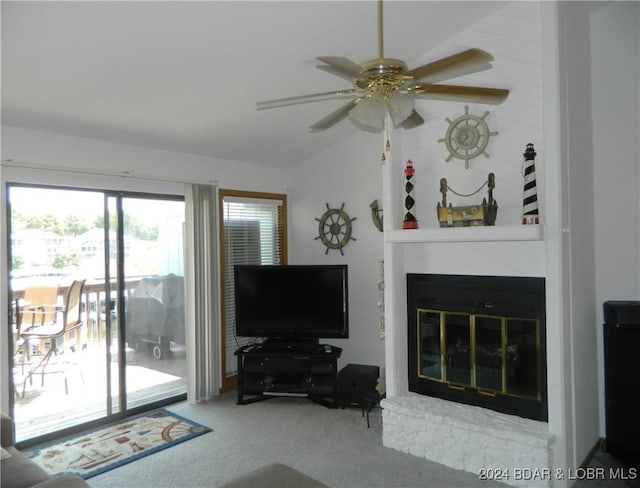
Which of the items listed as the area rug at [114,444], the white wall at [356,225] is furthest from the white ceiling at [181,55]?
the area rug at [114,444]

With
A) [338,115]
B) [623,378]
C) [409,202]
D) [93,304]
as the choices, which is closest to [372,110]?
[338,115]

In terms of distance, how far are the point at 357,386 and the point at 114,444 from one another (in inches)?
87.3

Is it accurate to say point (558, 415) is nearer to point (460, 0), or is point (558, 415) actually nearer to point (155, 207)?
point (460, 0)

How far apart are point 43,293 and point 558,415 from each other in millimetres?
4125

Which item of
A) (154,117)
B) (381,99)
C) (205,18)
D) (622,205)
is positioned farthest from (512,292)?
(154,117)

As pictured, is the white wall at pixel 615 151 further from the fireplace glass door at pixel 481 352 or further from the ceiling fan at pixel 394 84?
the ceiling fan at pixel 394 84

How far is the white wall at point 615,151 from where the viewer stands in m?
3.68

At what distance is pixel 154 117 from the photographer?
3.92 metres

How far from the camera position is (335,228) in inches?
212

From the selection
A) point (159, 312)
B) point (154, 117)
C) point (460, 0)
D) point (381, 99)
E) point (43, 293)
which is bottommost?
point (159, 312)

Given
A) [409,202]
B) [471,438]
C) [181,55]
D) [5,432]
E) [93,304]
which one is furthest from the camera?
[93,304]

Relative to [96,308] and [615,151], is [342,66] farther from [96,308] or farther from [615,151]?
[96,308]

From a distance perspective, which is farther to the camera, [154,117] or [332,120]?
[154,117]

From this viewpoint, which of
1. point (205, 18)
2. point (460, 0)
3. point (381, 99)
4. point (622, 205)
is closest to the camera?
point (381, 99)
